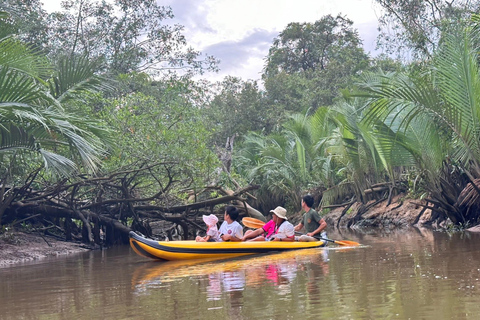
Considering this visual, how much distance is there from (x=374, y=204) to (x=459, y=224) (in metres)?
5.02

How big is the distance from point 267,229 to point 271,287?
16.7 ft

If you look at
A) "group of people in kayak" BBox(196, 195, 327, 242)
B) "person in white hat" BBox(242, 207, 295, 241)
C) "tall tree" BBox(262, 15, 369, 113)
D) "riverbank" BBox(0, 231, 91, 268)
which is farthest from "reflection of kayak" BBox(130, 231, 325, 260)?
"tall tree" BBox(262, 15, 369, 113)

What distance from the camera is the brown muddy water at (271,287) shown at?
179 inches

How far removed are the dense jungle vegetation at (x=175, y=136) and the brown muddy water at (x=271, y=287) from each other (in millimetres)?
2023

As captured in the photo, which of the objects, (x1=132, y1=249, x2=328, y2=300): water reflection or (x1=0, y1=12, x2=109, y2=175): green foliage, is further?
(x1=0, y1=12, x2=109, y2=175): green foliage

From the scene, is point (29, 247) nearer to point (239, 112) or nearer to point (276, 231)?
point (276, 231)

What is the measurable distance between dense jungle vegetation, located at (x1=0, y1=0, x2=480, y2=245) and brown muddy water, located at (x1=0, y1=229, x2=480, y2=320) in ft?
6.64

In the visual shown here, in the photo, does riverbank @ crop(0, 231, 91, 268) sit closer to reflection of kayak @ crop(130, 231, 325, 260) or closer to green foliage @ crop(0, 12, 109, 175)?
green foliage @ crop(0, 12, 109, 175)

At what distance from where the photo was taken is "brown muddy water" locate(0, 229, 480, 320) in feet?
14.9

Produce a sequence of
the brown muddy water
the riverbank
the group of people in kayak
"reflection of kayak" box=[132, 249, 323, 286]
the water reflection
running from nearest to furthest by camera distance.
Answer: the brown muddy water, the water reflection, "reflection of kayak" box=[132, 249, 323, 286], the group of people in kayak, the riverbank

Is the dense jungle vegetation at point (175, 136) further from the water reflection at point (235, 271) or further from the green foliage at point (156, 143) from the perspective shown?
the water reflection at point (235, 271)

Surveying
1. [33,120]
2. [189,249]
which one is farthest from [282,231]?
[33,120]

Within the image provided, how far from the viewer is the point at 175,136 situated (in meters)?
14.1

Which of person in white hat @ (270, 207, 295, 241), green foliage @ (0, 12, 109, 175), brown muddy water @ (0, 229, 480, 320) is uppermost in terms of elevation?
green foliage @ (0, 12, 109, 175)
